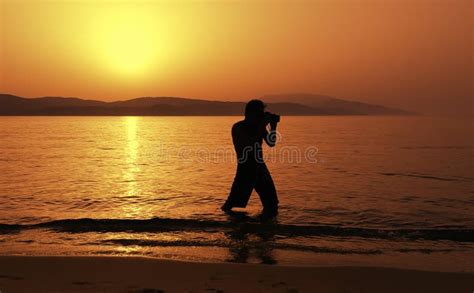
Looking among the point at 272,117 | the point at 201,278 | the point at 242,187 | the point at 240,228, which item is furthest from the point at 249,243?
the point at 272,117

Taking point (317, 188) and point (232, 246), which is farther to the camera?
point (317, 188)

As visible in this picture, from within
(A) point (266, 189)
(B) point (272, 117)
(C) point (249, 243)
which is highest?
(B) point (272, 117)

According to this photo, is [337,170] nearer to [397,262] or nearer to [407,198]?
[407,198]

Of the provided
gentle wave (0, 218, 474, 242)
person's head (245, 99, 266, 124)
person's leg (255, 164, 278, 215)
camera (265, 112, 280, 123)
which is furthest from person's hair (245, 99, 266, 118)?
gentle wave (0, 218, 474, 242)

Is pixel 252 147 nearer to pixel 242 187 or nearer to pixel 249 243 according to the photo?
pixel 242 187

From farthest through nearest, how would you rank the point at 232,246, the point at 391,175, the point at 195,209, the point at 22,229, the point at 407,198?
the point at 391,175 → the point at 407,198 → the point at 195,209 → the point at 22,229 → the point at 232,246

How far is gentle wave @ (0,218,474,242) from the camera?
8821 mm

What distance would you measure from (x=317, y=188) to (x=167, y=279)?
33.4ft

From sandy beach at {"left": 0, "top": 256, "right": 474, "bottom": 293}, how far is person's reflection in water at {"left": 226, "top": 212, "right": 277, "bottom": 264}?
657 mm

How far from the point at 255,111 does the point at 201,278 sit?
4.48 m

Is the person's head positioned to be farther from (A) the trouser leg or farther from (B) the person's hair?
(A) the trouser leg

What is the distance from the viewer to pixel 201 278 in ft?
19.2

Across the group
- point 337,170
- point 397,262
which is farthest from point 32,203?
point 337,170

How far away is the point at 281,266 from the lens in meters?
6.40
